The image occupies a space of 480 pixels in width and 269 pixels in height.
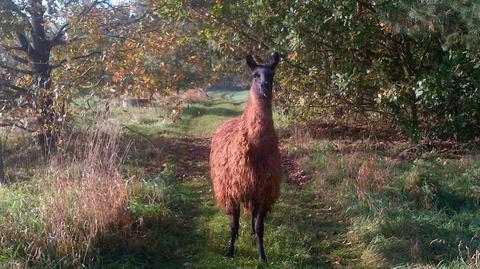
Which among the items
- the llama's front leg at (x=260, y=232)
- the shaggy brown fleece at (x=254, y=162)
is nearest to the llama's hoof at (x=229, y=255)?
the llama's front leg at (x=260, y=232)

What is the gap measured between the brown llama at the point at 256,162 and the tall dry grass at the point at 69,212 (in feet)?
4.45

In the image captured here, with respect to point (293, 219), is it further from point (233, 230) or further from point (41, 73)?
point (41, 73)

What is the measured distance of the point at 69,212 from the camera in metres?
5.80

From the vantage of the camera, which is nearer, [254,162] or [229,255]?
[254,162]

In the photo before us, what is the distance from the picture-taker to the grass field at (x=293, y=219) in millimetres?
5590

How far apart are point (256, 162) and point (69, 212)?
2.13m

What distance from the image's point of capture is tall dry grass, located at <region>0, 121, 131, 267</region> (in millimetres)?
5340

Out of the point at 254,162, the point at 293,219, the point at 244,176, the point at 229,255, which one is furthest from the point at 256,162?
the point at 293,219

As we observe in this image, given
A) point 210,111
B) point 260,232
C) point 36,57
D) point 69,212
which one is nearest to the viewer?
point 69,212

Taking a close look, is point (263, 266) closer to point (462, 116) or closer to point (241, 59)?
point (462, 116)

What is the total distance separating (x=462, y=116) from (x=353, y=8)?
109 inches

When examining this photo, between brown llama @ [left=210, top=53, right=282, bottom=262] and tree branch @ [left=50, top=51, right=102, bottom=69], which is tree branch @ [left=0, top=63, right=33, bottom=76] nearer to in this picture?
tree branch @ [left=50, top=51, right=102, bottom=69]

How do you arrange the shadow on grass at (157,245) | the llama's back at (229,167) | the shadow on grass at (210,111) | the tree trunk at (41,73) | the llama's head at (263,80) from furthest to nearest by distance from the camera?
the shadow on grass at (210,111) < the tree trunk at (41,73) < the llama's back at (229,167) < the llama's head at (263,80) < the shadow on grass at (157,245)

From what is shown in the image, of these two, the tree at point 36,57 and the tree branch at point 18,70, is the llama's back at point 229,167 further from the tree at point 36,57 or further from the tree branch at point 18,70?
the tree branch at point 18,70
